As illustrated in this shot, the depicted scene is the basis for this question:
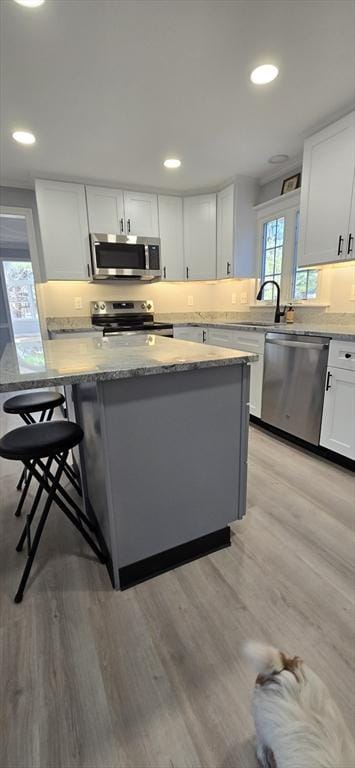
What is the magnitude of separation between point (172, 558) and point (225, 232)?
3.45 meters

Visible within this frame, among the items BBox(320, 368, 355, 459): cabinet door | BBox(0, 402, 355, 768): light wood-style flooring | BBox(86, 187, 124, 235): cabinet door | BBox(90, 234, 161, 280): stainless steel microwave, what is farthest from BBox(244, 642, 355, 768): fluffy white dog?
BBox(86, 187, 124, 235): cabinet door

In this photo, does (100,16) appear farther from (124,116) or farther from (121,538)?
(121,538)

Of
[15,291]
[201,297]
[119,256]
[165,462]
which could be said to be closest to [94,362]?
[165,462]

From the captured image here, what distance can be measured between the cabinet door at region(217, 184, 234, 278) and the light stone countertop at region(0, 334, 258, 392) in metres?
Result: 2.40

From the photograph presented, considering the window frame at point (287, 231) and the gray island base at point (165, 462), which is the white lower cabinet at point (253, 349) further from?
the gray island base at point (165, 462)

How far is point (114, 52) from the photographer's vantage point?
1.72 metres

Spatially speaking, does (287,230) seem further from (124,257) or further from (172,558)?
(172,558)

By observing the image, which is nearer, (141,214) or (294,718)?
(294,718)

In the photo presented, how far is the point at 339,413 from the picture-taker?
228 centimetres

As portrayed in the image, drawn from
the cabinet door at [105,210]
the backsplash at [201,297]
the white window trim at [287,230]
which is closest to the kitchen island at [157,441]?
the backsplash at [201,297]

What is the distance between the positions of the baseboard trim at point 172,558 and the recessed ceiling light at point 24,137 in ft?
10.0

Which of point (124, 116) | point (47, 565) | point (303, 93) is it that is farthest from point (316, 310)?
point (47, 565)

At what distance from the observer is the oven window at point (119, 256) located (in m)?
3.44

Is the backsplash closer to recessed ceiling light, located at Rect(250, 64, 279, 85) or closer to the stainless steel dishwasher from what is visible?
the stainless steel dishwasher
